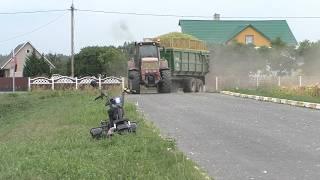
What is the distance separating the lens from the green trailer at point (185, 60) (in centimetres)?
3888

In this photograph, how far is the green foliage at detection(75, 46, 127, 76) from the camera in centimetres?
6669

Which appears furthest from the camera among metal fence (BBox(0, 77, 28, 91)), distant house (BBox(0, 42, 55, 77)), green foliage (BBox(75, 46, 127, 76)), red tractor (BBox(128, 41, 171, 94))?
distant house (BBox(0, 42, 55, 77))

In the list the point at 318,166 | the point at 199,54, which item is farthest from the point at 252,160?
the point at 199,54

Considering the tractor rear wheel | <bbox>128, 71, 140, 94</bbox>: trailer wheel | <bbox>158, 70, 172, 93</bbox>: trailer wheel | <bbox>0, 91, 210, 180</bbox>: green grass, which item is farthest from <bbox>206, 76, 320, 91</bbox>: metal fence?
<bbox>0, 91, 210, 180</bbox>: green grass

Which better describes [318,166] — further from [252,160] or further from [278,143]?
[278,143]

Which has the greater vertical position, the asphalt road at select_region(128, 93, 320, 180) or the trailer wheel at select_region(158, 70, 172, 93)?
the trailer wheel at select_region(158, 70, 172, 93)

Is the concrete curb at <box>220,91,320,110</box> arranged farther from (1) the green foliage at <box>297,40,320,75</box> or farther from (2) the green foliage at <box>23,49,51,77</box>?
(2) the green foliage at <box>23,49,51,77</box>

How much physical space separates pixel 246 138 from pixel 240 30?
213 feet

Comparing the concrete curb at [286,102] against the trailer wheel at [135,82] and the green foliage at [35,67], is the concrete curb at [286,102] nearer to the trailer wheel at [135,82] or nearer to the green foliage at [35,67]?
the trailer wheel at [135,82]

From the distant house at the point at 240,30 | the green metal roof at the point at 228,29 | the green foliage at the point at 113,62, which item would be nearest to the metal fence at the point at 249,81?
the green foliage at the point at 113,62

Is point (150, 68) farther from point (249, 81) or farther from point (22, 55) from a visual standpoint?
point (22, 55)

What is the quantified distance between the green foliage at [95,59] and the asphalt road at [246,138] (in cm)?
4270

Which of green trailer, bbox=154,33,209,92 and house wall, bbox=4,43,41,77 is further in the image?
house wall, bbox=4,43,41,77

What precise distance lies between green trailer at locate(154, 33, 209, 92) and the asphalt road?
1492 cm
